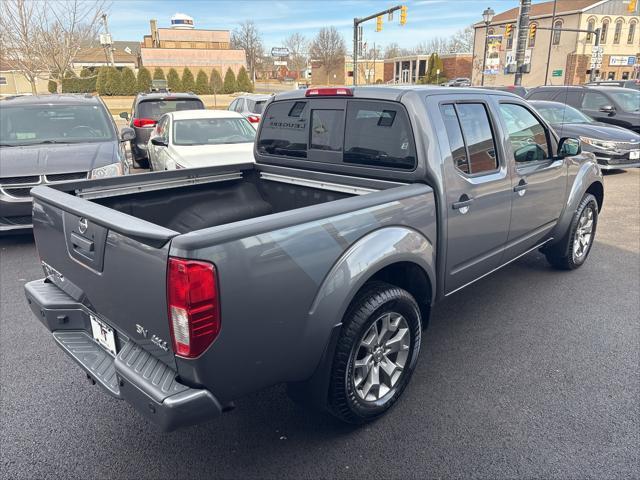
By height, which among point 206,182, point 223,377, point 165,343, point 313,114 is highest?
point 313,114

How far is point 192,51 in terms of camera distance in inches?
2436

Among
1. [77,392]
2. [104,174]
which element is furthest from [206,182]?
[104,174]

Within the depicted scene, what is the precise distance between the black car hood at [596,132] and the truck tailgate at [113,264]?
10185 millimetres

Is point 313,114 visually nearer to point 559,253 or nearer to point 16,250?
point 559,253

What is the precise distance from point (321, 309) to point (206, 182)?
6.37ft

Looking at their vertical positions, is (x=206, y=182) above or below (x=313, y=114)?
below

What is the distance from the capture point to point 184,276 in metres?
1.89

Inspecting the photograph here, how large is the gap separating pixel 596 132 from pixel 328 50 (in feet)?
198

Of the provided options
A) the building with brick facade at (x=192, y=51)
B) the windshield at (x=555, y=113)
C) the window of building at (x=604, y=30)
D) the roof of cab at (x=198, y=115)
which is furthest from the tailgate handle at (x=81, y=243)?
the window of building at (x=604, y=30)

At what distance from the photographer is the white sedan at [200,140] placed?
784cm

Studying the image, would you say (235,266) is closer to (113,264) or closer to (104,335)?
(113,264)

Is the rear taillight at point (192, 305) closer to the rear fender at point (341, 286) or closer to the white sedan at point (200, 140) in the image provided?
the rear fender at point (341, 286)

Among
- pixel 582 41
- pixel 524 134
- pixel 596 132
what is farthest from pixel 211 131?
pixel 582 41

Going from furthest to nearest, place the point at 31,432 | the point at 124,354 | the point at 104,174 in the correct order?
1. the point at 104,174
2. the point at 31,432
3. the point at 124,354
